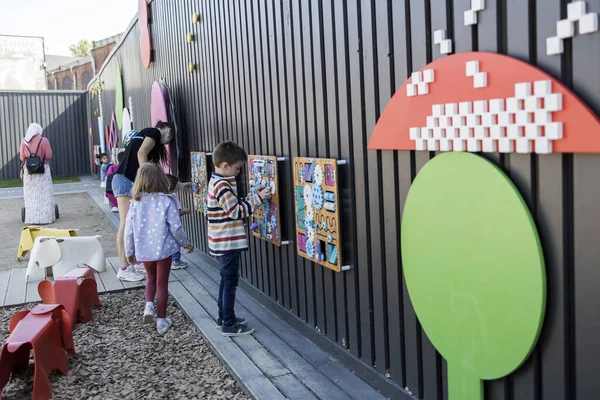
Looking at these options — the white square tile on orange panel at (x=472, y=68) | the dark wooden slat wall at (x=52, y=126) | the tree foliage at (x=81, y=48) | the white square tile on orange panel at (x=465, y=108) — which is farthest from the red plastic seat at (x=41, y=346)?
the tree foliage at (x=81, y=48)

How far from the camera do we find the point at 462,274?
8.60ft

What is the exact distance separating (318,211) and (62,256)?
160 inches

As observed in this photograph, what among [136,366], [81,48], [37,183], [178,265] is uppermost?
[81,48]

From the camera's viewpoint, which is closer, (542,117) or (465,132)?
(542,117)

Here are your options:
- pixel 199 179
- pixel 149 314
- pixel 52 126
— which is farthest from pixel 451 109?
pixel 52 126

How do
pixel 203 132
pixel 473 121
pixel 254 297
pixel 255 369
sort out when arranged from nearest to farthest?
1. pixel 473 121
2. pixel 255 369
3. pixel 254 297
4. pixel 203 132

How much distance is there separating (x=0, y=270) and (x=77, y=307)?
A: 320 centimetres

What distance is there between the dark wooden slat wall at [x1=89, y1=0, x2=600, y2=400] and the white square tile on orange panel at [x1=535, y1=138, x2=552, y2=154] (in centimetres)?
5

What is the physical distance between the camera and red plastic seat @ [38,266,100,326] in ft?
16.6

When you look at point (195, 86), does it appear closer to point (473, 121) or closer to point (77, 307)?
point (77, 307)

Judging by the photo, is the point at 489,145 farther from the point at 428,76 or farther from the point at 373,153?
the point at 373,153

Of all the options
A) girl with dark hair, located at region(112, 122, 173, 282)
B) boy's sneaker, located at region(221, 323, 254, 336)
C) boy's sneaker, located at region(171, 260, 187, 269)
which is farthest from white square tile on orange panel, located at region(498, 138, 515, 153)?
boy's sneaker, located at region(171, 260, 187, 269)

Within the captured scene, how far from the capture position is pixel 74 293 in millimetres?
5074

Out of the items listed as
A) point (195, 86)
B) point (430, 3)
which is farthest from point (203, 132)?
point (430, 3)
